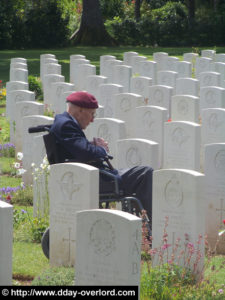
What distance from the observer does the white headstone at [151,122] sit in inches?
399

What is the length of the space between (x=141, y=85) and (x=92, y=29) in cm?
1851

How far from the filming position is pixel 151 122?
10219mm

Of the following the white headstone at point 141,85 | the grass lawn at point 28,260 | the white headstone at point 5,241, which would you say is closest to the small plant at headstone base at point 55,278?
the white headstone at point 5,241

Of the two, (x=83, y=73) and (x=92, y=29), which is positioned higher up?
(x=92, y=29)

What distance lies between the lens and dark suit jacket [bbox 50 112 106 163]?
7.16 m

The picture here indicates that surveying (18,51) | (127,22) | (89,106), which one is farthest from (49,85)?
(127,22)

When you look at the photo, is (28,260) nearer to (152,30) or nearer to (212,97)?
(212,97)

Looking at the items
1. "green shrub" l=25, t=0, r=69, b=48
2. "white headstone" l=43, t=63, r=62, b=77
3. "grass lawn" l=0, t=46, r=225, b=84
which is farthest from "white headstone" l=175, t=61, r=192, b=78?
"green shrub" l=25, t=0, r=69, b=48

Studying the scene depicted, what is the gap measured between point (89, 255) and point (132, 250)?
1.15 feet

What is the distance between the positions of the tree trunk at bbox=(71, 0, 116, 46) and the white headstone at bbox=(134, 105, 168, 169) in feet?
71.2

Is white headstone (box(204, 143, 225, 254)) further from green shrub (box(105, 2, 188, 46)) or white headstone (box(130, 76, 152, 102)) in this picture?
green shrub (box(105, 2, 188, 46))

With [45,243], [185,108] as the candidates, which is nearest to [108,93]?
[185,108]

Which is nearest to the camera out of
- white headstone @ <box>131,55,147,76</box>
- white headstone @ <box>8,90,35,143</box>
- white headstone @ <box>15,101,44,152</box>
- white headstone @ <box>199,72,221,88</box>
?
white headstone @ <box>15,101,44,152</box>

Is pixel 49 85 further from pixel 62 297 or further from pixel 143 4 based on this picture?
pixel 143 4
